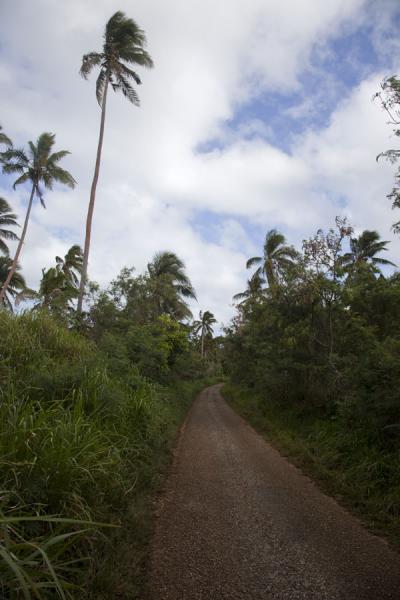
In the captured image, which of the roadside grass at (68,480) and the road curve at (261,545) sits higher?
the roadside grass at (68,480)

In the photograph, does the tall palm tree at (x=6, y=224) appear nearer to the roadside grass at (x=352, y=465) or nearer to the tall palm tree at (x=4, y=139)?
the tall palm tree at (x=4, y=139)

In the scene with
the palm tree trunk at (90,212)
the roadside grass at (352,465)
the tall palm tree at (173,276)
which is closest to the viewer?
the roadside grass at (352,465)

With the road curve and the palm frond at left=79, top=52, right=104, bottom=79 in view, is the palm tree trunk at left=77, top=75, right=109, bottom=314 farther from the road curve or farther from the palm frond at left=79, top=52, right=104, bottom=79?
the road curve

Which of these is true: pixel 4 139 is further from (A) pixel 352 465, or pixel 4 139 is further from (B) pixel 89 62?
(A) pixel 352 465

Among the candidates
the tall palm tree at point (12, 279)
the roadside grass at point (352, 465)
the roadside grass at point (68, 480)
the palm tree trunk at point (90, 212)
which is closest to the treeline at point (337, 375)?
the roadside grass at point (352, 465)

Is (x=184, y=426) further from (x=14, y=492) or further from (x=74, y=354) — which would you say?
(x=14, y=492)

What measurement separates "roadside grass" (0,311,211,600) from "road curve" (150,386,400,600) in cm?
35

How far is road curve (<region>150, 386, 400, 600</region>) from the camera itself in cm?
280

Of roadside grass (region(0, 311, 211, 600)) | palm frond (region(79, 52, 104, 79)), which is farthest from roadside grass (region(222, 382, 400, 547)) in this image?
palm frond (region(79, 52, 104, 79))

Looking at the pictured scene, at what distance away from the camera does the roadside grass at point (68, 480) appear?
223cm

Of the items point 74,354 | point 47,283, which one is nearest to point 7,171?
point 47,283

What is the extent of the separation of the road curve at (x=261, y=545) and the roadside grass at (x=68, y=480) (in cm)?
35

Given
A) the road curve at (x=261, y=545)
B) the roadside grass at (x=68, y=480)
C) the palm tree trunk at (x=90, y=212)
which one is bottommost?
the road curve at (x=261, y=545)

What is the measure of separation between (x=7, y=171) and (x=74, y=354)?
2047cm
